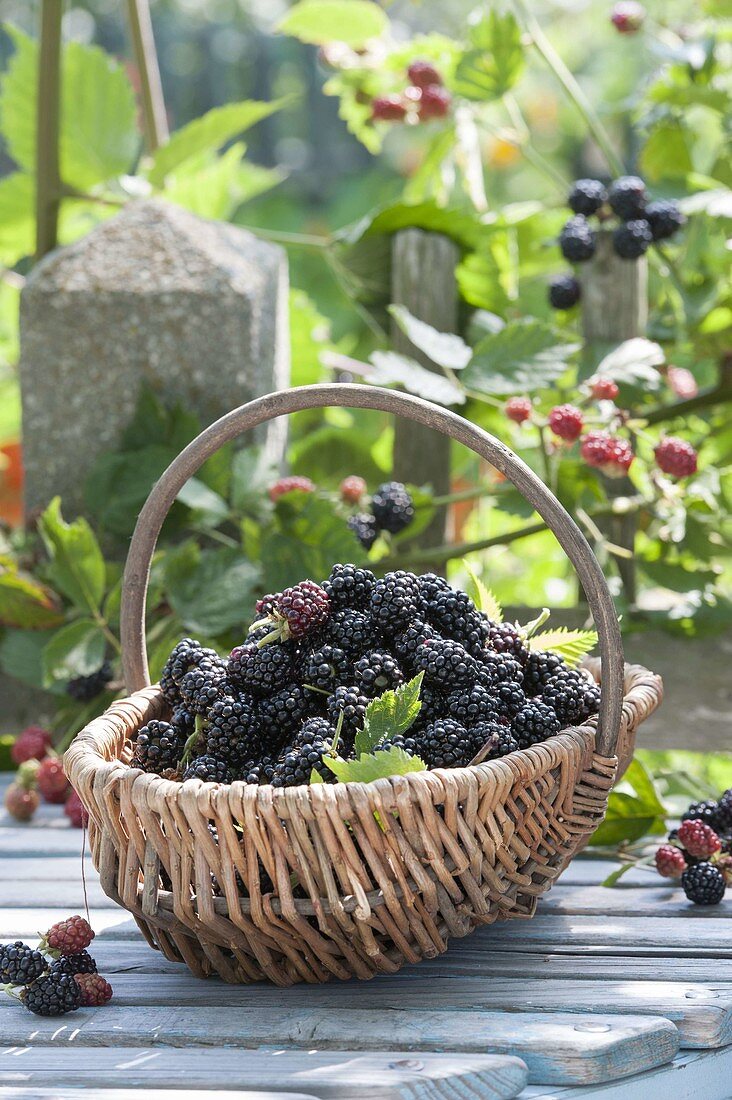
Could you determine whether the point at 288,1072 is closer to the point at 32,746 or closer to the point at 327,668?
the point at 327,668

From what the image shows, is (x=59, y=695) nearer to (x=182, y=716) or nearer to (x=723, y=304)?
(x=182, y=716)

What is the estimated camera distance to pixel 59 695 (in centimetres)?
182

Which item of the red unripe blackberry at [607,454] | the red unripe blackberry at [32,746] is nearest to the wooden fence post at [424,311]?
the red unripe blackberry at [607,454]

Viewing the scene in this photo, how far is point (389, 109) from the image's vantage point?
2035 millimetres

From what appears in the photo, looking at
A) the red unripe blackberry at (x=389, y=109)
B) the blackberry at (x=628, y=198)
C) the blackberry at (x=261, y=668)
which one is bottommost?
the blackberry at (x=261, y=668)

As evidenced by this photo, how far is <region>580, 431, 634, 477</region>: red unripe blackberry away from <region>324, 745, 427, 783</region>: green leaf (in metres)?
0.68

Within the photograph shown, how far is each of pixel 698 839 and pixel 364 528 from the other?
0.66 metres

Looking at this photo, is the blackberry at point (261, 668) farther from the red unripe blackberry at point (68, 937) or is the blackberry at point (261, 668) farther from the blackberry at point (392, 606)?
the red unripe blackberry at point (68, 937)

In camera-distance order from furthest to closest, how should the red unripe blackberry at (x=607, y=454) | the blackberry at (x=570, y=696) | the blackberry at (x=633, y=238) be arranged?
the blackberry at (x=633, y=238)
the red unripe blackberry at (x=607, y=454)
the blackberry at (x=570, y=696)

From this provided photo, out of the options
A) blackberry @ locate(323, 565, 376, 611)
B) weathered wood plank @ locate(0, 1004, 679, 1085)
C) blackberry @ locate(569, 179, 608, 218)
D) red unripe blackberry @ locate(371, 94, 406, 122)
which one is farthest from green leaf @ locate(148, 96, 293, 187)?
weathered wood plank @ locate(0, 1004, 679, 1085)

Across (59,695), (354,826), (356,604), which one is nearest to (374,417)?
(59,695)

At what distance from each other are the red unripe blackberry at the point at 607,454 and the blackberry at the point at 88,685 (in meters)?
0.71

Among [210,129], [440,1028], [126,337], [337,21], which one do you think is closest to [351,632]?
[440,1028]

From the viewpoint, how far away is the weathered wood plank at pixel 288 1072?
0.82 metres
